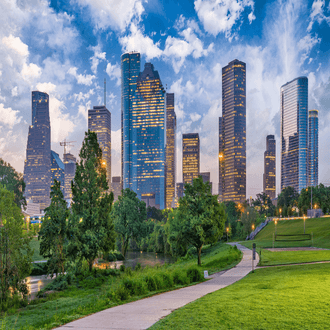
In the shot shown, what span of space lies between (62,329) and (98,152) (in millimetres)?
27743

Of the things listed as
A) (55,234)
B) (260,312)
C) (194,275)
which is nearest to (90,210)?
(55,234)

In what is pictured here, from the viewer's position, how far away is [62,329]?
9.38 m

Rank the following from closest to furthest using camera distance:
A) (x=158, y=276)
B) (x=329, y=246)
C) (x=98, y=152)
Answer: (x=158, y=276) → (x=98, y=152) → (x=329, y=246)

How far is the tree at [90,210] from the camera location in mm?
29812

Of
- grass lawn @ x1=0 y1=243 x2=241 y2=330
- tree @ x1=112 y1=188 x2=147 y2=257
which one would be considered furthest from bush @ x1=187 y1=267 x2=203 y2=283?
tree @ x1=112 y1=188 x2=147 y2=257

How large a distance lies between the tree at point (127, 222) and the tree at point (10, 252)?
115 ft

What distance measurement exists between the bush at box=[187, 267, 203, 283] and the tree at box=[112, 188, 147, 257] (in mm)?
35810

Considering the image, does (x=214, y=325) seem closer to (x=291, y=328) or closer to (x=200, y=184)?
(x=291, y=328)

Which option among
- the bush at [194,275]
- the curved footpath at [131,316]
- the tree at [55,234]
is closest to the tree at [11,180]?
the tree at [55,234]

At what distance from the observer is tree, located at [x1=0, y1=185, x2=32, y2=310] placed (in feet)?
66.5

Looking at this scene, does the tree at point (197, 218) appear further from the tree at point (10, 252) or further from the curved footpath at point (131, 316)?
the curved footpath at point (131, 316)

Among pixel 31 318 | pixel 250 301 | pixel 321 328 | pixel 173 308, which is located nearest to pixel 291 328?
pixel 321 328

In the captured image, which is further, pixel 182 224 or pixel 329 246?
pixel 329 246

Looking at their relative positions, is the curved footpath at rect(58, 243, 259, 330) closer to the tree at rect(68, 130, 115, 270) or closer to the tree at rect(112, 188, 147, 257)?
the tree at rect(68, 130, 115, 270)
